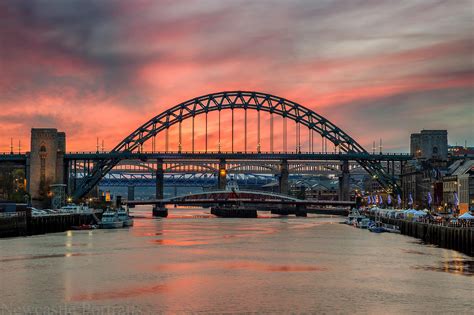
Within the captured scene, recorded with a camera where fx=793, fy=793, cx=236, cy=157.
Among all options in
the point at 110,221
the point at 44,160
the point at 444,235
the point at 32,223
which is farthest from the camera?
the point at 44,160

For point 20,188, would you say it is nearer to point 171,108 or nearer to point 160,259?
point 171,108

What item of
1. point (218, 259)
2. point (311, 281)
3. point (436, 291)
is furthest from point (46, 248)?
point (436, 291)

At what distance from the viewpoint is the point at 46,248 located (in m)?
76.9

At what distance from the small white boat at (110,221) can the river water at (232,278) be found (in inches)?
1431

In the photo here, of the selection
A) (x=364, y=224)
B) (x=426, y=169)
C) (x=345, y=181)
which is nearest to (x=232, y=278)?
(x=364, y=224)

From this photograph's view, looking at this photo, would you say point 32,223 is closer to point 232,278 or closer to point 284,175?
point 232,278

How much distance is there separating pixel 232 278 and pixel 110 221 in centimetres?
7307

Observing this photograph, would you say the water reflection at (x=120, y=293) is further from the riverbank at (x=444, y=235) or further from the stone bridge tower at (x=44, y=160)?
the stone bridge tower at (x=44, y=160)

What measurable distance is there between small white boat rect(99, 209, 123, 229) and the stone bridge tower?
4189 centimetres

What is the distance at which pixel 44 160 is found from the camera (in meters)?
170

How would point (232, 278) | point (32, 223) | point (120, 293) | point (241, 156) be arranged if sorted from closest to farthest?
point (120, 293) → point (232, 278) → point (32, 223) → point (241, 156)

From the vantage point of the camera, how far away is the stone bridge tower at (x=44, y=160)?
168m

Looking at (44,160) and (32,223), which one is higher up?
(44,160)

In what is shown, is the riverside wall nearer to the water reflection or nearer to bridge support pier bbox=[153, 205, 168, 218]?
the water reflection
